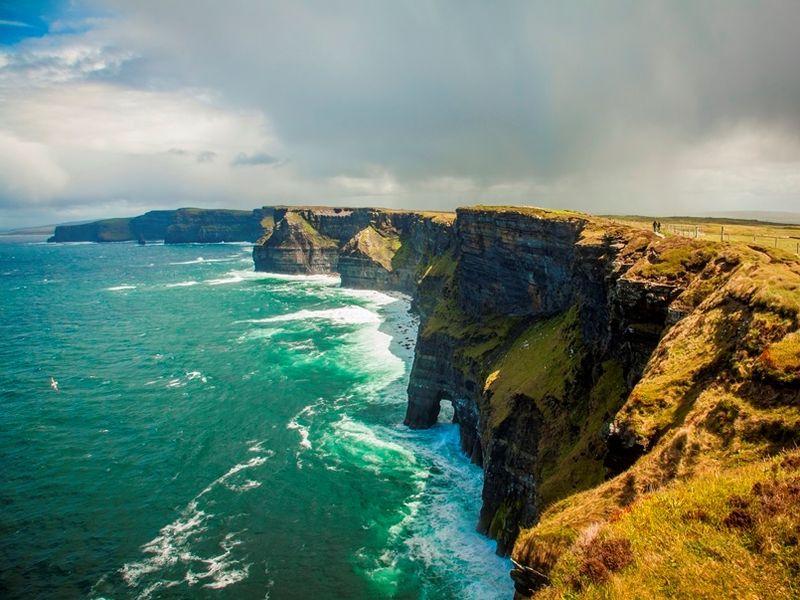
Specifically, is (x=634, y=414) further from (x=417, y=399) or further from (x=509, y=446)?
(x=417, y=399)

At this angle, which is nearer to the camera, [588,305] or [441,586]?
[441,586]

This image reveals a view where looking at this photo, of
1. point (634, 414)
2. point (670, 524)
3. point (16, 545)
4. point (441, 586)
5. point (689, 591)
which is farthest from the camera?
point (16, 545)

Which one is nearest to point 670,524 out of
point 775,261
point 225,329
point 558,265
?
point 775,261

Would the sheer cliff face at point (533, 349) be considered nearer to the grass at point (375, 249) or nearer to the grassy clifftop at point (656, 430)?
the grassy clifftop at point (656, 430)

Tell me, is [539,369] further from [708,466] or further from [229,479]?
[229,479]

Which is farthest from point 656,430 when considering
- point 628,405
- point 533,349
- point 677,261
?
point 533,349

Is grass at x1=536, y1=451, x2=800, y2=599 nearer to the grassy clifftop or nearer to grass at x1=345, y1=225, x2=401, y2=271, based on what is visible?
the grassy clifftop
